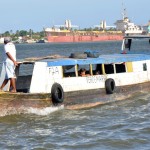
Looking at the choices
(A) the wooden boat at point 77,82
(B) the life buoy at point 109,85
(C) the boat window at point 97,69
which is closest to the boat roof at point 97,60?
(A) the wooden boat at point 77,82

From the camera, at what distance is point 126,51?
2291 cm

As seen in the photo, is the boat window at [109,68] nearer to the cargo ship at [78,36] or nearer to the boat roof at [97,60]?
the boat roof at [97,60]

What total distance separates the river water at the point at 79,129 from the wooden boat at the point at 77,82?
0.35m

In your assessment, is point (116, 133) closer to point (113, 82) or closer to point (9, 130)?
point (9, 130)

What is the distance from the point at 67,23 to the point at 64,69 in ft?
568

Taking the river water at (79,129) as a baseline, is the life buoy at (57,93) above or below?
above

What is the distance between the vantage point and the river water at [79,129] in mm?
12258

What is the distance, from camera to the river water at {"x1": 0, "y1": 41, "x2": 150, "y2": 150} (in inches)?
483

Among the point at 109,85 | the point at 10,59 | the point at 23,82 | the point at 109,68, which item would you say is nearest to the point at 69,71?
the point at 109,68

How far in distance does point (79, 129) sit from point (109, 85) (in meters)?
4.29

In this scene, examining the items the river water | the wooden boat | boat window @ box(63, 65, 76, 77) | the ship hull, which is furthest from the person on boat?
the ship hull

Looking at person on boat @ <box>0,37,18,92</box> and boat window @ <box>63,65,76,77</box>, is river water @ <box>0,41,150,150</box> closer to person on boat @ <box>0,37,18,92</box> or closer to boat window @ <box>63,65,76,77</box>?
person on boat @ <box>0,37,18,92</box>

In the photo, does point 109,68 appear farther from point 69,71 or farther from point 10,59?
point 10,59

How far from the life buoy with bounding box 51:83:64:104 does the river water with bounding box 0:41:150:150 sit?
297 millimetres
